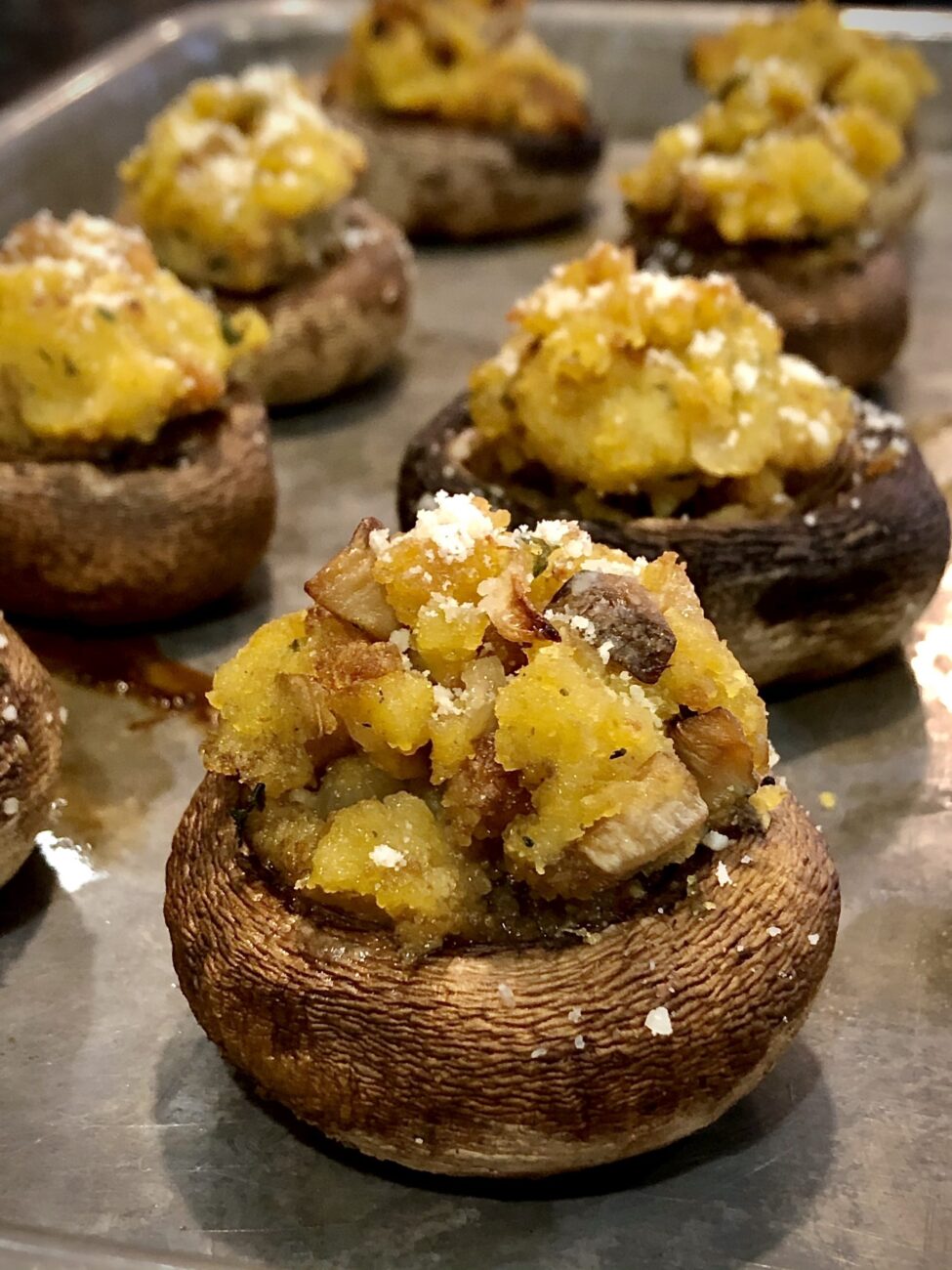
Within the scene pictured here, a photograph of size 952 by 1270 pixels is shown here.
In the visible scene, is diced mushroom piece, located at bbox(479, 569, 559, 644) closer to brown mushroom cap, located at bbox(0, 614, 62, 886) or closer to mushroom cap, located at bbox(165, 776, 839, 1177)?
mushroom cap, located at bbox(165, 776, 839, 1177)

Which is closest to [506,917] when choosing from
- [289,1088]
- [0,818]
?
[289,1088]

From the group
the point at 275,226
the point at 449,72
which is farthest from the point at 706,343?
the point at 449,72

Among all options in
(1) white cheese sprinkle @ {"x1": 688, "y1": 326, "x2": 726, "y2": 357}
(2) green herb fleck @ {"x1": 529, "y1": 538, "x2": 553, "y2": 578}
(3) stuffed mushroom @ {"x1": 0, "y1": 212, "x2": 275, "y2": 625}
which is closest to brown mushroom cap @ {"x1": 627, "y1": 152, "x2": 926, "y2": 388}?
(1) white cheese sprinkle @ {"x1": 688, "y1": 326, "x2": 726, "y2": 357}

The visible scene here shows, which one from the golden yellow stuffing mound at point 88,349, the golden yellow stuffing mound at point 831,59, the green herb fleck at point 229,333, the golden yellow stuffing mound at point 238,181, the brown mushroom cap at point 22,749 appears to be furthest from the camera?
the golden yellow stuffing mound at point 831,59

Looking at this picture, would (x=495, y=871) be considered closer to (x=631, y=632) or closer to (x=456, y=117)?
(x=631, y=632)

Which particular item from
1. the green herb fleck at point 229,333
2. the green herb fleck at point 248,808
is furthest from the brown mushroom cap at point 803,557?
the green herb fleck at point 248,808

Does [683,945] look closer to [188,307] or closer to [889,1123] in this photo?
[889,1123]

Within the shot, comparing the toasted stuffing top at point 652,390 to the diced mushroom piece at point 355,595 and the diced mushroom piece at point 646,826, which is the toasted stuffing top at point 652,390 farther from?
the diced mushroom piece at point 646,826
